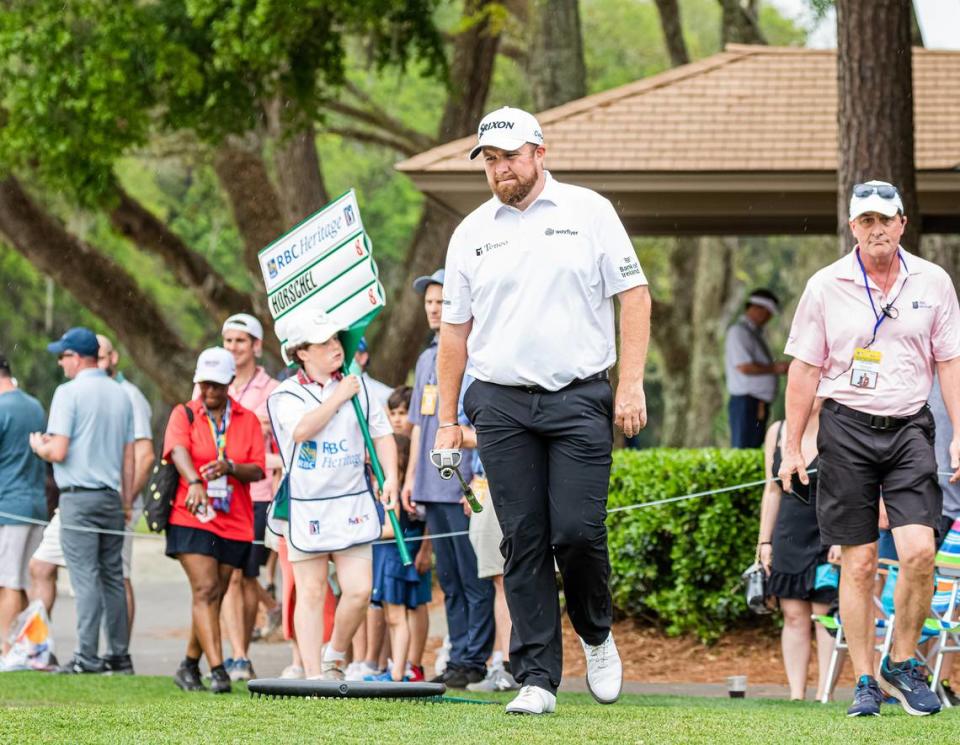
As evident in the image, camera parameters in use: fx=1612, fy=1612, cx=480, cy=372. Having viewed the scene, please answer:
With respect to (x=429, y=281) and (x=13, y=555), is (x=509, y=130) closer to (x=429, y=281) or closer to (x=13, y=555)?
(x=429, y=281)

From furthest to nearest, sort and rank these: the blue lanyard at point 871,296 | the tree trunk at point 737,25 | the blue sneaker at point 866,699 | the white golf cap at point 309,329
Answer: the tree trunk at point 737,25 → the white golf cap at point 309,329 → the blue lanyard at point 871,296 → the blue sneaker at point 866,699

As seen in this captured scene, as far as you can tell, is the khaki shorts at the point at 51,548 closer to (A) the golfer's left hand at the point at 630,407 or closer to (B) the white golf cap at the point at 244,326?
(B) the white golf cap at the point at 244,326

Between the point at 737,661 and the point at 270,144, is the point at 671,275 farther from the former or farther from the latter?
the point at 737,661

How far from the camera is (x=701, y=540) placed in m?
11.2

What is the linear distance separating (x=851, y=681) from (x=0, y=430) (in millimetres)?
5900

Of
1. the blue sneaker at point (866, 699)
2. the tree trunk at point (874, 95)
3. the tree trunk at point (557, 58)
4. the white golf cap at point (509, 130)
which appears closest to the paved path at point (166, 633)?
the blue sneaker at point (866, 699)

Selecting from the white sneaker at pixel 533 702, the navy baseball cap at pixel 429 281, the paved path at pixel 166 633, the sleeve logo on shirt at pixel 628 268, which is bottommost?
the paved path at pixel 166 633

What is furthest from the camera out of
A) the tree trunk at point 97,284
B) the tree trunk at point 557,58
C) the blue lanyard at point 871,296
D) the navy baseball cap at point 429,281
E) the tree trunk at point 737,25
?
the tree trunk at point 737,25

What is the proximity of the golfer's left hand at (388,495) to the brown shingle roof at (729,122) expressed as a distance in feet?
17.8

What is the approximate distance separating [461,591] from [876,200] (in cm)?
410

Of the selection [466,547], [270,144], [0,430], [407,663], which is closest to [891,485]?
[466,547]

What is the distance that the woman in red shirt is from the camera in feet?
29.1

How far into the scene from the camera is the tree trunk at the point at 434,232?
1795cm

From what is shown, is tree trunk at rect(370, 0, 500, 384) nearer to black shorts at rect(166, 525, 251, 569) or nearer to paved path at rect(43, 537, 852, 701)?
paved path at rect(43, 537, 852, 701)
